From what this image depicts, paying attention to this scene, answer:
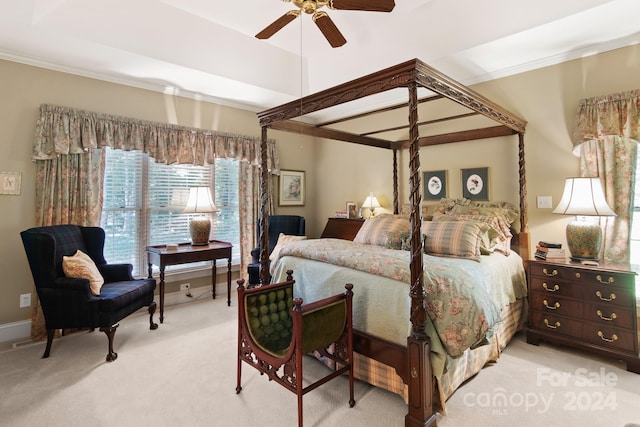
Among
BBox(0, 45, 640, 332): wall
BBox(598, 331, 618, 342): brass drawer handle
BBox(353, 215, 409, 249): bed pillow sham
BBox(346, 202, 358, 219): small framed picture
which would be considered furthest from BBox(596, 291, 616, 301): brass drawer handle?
BBox(346, 202, 358, 219): small framed picture

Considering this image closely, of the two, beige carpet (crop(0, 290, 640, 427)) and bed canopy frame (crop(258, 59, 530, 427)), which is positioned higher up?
bed canopy frame (crop(258, 59, 530, 427))

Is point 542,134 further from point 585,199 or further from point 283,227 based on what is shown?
point 283,227

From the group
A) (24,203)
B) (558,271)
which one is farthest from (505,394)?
(24,203)

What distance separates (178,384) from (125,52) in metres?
2.99

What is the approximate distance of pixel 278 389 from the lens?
87.7 inches

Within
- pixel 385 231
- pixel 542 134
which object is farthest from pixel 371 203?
pixel 542 134

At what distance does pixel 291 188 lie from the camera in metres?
5.35

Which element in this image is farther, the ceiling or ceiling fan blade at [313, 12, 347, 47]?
the ceiling

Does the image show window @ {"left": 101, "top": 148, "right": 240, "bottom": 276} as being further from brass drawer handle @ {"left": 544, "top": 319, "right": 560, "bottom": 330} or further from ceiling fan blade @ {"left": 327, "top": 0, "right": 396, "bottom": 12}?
brass drawer handle @ {"left": 544, "top": 319, "right": 560, "bottom": 330}

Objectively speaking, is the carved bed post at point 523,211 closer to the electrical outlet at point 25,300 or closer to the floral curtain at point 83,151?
the floral curtain at point 83,151

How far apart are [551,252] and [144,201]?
4.45 metres

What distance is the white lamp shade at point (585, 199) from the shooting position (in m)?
2.64

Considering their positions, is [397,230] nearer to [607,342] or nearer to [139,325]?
[607,342]

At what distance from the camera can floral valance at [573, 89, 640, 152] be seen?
8.66 feet
